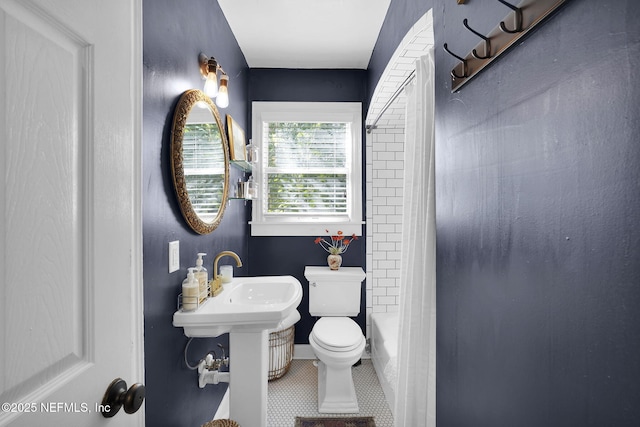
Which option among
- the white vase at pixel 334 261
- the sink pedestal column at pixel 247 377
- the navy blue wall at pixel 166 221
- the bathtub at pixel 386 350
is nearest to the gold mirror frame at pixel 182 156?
the navy blue wall at pixel 166 221

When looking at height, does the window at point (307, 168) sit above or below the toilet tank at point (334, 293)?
above

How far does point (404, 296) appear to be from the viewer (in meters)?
1.54

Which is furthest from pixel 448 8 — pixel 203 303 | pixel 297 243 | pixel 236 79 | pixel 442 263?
pixel 297 243

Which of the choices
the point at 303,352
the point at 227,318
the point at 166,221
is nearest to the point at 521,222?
the point at 227,318

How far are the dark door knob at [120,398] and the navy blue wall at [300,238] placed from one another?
2288 millimetres

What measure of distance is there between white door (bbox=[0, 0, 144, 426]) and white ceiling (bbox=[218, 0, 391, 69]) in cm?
171

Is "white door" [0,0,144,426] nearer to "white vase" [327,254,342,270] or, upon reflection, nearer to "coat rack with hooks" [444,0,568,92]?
"coat rack with hooks" [444,0,568,92]

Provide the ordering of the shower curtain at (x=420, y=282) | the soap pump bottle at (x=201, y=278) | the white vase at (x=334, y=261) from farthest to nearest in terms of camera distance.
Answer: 1. the white vase at (x=334, y=261)
2. the soap pump bottle at (x=201, y=278)
3. the shower curtain at (x=420, y=282)

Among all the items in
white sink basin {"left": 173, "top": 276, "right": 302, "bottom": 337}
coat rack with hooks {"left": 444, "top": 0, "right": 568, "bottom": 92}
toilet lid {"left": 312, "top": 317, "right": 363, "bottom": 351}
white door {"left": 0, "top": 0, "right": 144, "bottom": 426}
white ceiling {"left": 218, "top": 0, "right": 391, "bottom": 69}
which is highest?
white ceiling {"left": 218, "top": 0, "right": 391, "bottom": 69}

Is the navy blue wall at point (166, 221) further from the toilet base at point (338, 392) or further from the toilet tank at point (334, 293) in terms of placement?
the toilet tank at point (334, 293)

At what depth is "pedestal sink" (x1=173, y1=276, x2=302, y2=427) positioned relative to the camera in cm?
144

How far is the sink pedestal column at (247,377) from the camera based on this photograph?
5.29 ft

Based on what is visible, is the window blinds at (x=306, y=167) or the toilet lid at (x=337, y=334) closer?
the toilet lid at (x=337, y=334)

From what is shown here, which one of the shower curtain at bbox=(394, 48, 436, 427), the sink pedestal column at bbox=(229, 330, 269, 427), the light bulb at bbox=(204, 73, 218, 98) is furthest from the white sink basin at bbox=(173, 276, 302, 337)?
the light bulb at bbox=(204, 73, 218, 98)
